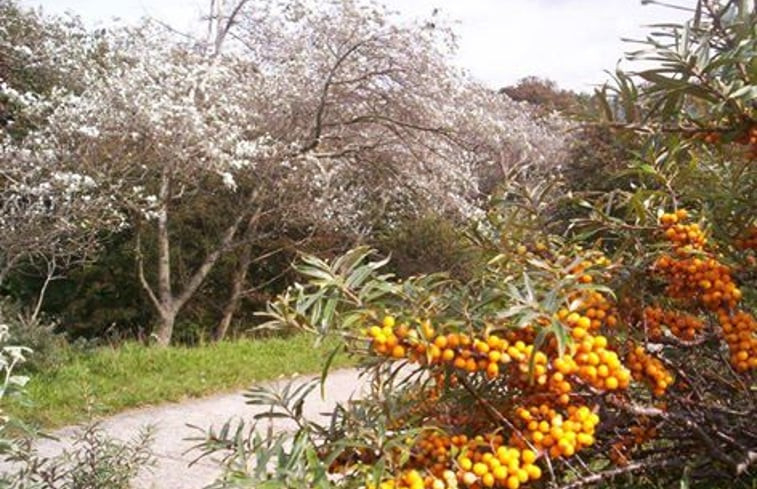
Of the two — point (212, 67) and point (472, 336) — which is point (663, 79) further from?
point (212, 67)

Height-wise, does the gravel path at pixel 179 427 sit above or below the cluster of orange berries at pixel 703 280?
below

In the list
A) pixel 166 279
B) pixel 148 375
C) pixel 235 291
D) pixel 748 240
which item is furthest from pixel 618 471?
pixel 235 291

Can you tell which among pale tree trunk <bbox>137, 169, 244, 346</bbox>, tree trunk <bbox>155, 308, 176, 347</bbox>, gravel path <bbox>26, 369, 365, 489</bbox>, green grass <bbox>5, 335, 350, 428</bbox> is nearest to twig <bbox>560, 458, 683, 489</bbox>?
gravel path <bbox>26, 369, 365, 489</bbox>

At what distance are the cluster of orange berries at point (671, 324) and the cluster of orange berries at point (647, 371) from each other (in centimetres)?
11

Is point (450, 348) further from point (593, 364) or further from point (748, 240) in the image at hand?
point (748, 240)

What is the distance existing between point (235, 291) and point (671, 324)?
8.98m

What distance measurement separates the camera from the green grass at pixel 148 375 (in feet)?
17.9

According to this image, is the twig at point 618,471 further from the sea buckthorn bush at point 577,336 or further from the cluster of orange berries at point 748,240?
the cluster of orange berries at point 748,240

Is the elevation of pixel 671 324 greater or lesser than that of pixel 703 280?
lesser

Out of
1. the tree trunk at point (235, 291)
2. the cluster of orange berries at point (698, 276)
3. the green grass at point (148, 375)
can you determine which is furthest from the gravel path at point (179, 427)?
the tree trunk at point (235, 291)

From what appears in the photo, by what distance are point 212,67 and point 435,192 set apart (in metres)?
3.17

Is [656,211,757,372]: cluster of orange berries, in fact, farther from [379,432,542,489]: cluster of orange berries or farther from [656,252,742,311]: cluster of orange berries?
[379,432,542,489]: cluster of orange berries

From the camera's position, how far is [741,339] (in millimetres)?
1579

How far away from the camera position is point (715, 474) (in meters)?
1.74
